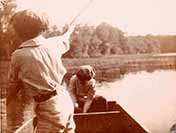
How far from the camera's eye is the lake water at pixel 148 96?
1991mm

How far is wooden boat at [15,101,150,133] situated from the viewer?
1956 mm

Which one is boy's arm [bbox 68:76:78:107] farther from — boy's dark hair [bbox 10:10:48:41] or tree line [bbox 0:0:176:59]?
boy's dark hair [bbox 10:10:48:41]

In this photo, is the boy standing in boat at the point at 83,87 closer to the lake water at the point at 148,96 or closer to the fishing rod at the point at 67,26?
the lake water at the point at 148,96

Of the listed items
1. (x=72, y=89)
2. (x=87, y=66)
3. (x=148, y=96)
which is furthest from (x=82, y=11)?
(x=148, y=96)

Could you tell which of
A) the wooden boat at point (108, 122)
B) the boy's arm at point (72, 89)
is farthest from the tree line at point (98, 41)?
the wooden boat at point (108, 122)

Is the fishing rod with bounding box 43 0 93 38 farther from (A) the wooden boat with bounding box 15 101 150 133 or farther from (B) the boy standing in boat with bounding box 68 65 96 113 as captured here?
(A) the wooden boat with bounding box 15 101 150 133

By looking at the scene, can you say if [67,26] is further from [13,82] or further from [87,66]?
[13,82]

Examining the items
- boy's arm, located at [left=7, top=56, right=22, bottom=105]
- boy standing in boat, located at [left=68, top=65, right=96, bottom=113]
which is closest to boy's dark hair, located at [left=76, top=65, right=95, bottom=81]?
boy standing in boat, located at [left=68, top=65, right=96, bottom=113]

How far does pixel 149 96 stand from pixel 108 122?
0.23 metres

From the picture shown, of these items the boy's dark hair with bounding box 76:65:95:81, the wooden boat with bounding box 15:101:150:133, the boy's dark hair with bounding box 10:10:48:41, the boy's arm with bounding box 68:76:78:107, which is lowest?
the wooden boat with bounding box 15:101:150:133

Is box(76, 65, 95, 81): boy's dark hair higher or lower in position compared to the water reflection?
higher

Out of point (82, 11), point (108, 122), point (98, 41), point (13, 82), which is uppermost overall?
point (82, 11)

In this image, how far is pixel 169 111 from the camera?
204 centimetres

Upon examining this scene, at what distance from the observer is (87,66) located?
1.98m
